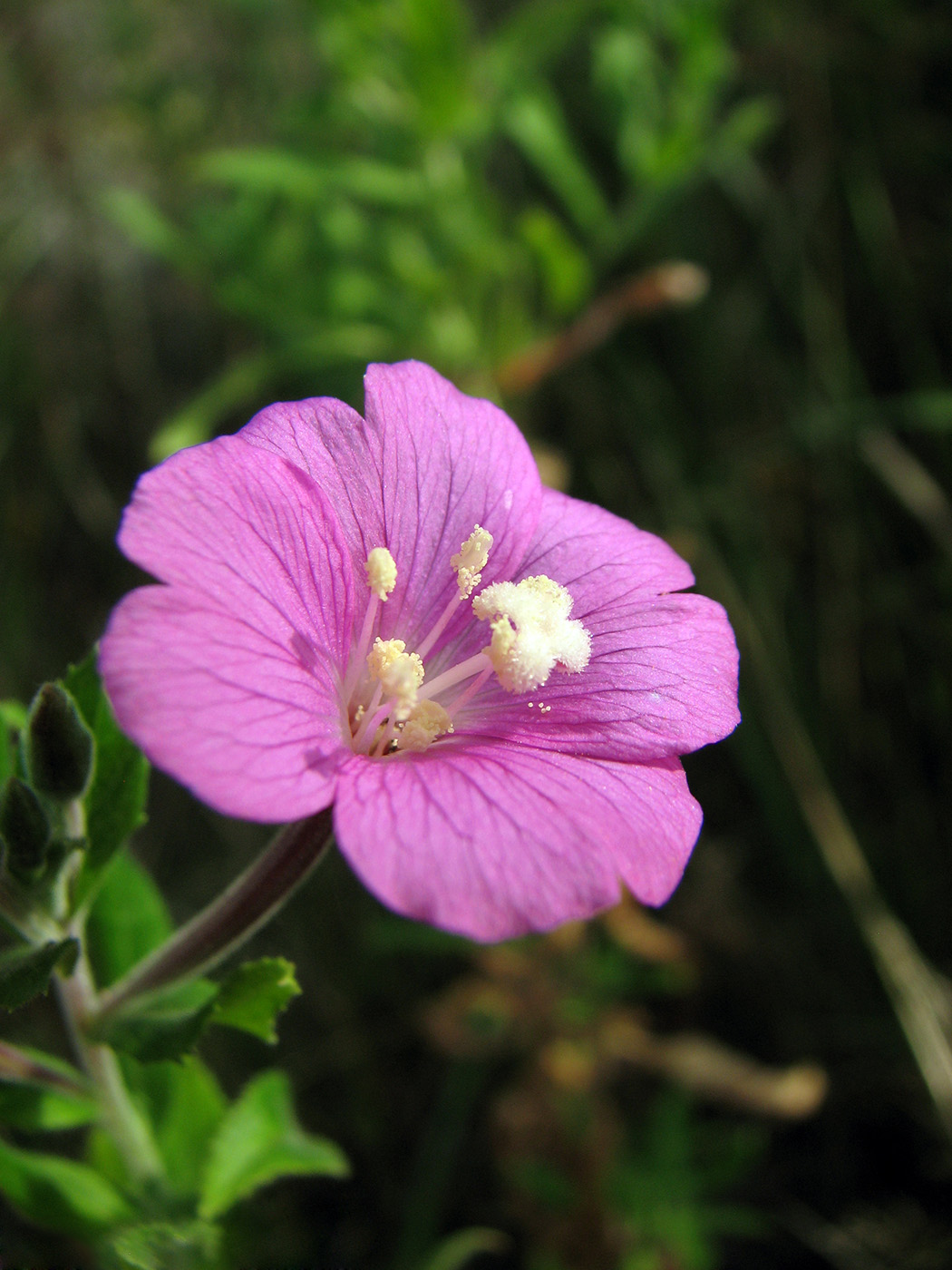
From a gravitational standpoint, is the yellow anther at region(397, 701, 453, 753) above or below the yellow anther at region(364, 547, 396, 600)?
below

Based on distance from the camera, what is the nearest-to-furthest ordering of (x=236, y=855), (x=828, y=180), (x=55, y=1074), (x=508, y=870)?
(x=508, y=870)
(x=55, y=1074)
(x=236, y=855)
(x=828, y=180)

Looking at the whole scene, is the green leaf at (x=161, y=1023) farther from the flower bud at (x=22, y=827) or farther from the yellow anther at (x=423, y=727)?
the yellow anther at (x=423, y=727)

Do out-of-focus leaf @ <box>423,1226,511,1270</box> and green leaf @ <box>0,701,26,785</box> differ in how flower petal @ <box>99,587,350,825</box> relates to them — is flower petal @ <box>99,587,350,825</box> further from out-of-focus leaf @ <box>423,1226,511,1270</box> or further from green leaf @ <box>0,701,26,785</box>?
out-of-focus leaf @ <box>423,1226,511,1270</box>

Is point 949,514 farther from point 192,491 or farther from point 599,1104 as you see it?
point 192,491

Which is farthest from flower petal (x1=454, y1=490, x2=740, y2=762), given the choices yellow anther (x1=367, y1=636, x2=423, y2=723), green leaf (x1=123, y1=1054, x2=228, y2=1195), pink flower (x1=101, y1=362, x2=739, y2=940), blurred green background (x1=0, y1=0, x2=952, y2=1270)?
blurred green background (x1=0, y1=0, x2=952, y2=1270)

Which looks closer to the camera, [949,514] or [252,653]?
[252,653]

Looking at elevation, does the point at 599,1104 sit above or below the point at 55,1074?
below

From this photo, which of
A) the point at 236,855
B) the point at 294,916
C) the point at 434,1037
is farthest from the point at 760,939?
the point at 236,855
